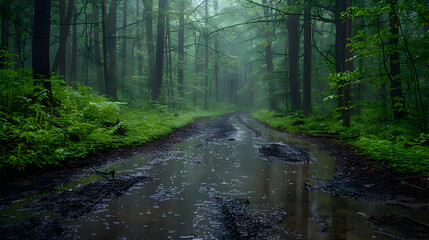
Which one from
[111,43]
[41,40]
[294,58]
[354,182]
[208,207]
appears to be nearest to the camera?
[208,207]

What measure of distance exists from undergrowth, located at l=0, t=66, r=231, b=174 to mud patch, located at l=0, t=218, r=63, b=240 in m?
1.74

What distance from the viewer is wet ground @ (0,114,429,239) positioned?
239 centimetres

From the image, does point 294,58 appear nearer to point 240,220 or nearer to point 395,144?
point 395,144

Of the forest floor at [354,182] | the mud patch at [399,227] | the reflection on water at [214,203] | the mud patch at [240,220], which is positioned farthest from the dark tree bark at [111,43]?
the mud patch at [399,227]

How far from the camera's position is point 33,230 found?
2338 mm

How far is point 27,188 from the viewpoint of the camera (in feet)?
11.4

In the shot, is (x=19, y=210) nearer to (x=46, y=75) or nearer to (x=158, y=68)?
(x=46, y=75)

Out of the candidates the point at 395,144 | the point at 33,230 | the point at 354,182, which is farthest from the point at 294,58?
the point at 33,230

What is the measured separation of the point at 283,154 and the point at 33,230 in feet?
17.9

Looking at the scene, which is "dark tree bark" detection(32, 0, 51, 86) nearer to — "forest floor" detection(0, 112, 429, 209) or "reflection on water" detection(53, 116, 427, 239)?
"forest floor" detection(0, 112, 429, 209)

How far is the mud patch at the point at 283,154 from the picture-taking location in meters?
5.71

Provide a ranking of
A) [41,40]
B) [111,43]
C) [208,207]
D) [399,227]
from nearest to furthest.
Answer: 1. [399,227]
2. [208,207]
3. [41,40]
4. [111,43]

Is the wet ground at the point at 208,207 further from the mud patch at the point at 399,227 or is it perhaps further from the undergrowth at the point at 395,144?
the undergrowth at the point at 395,144

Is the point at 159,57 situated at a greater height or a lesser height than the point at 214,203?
greater
